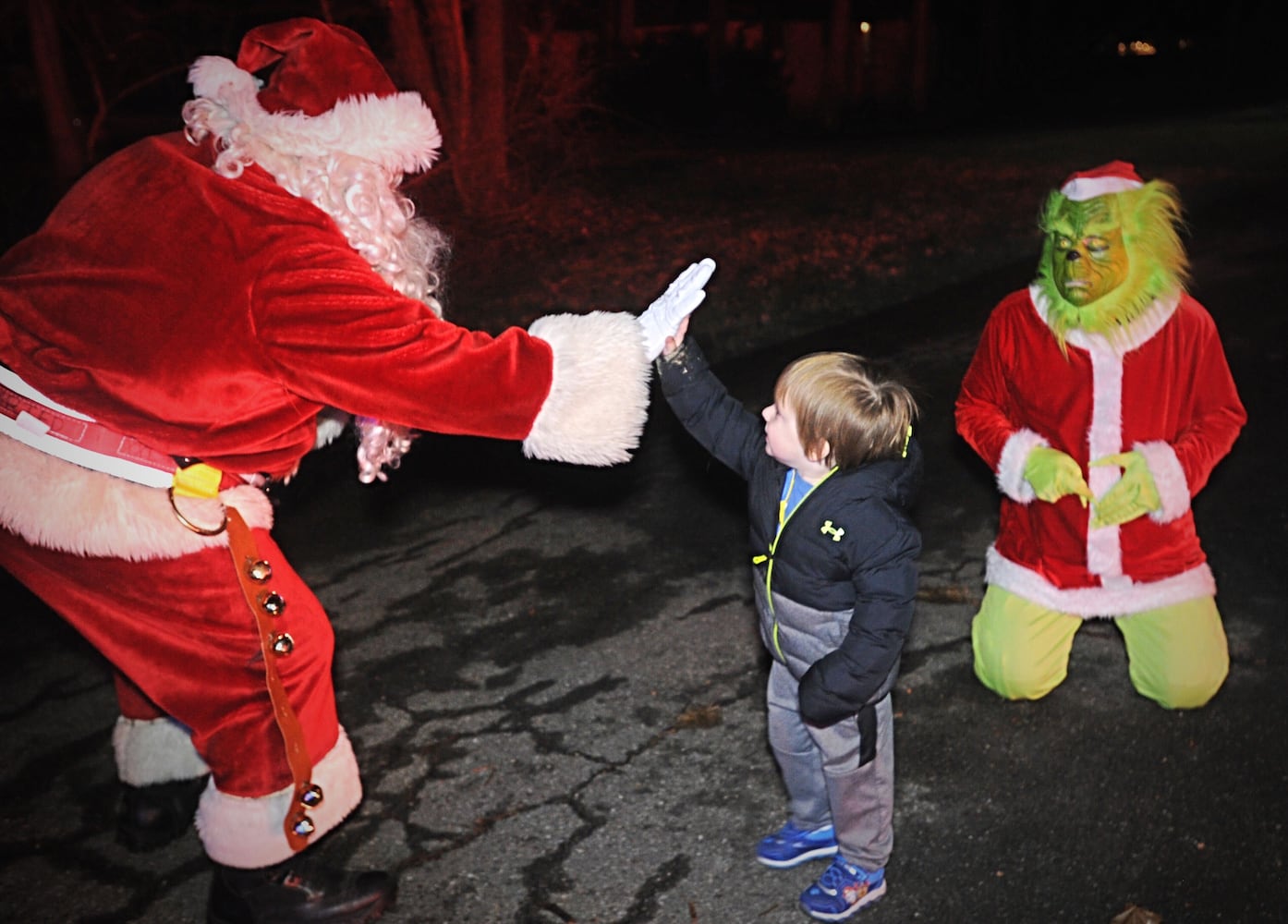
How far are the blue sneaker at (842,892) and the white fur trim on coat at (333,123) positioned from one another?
205 cm

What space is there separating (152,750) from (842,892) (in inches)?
77.5

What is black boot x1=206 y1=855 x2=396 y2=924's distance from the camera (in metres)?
2.93

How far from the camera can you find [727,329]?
8.69m

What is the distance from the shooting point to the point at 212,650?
8.70 feet

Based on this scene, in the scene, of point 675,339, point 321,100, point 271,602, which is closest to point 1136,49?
point 675,339

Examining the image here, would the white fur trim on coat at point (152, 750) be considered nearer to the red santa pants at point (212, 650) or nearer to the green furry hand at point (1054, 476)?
the red santa pants at point (212, 650)

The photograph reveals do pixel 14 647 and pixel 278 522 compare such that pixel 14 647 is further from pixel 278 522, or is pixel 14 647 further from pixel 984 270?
pixel 984 270

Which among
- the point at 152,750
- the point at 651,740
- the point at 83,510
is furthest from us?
the point at 651,740

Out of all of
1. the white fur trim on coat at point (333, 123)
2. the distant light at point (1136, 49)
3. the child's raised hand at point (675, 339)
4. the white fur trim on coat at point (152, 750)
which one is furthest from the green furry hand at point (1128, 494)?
the distant light at point (1136, 49)

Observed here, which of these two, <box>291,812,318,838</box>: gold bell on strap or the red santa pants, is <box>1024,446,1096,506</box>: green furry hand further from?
<box>291,812,318,838</box>: gold bell on strap

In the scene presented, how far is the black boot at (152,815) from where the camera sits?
3352mm

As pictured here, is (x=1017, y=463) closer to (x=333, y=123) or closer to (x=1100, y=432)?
(x=1100, y=432)

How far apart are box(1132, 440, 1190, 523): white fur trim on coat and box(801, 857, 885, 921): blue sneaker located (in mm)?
1391

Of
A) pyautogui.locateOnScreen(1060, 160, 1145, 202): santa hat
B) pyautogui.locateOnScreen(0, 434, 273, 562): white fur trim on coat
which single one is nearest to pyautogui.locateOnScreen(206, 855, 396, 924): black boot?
pyautogui.locateOnScreen(0, 434, 273, 562): white fur trim on coat
